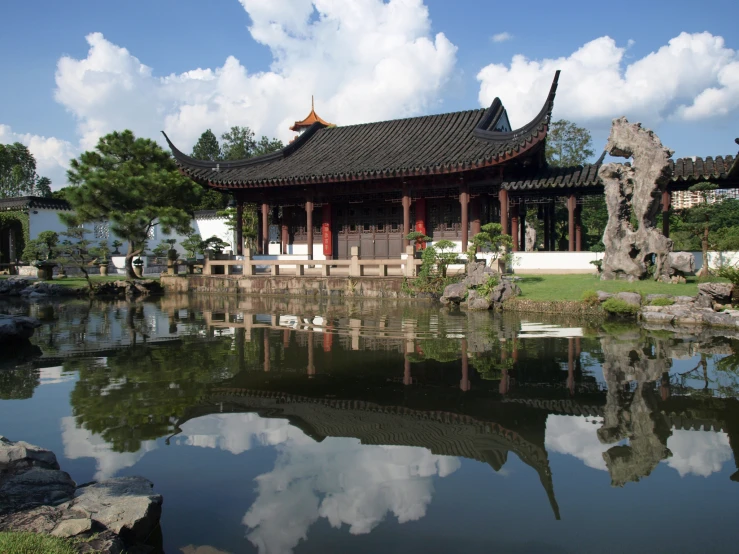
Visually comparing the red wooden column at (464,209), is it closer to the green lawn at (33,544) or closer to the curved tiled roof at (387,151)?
the curved tiled roof at (387,151)

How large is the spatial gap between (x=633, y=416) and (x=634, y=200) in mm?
12798

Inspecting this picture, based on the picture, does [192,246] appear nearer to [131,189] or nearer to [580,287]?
[131,189]

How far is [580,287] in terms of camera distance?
16.0 metres

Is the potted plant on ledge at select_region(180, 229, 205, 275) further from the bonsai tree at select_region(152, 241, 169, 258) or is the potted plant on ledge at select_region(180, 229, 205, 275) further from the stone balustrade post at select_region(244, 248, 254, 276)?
the stone balustrade post at select_region(244, 248, 254, 276)

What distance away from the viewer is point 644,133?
17.0 metres

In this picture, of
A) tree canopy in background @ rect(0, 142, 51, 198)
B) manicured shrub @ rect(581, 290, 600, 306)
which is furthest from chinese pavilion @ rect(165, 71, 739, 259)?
tree canopy in background @ rect(0, 142, 51, 198)

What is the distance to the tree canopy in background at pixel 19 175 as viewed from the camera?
187 feet

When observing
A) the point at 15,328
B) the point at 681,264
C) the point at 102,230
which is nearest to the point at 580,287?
the point at 681,264

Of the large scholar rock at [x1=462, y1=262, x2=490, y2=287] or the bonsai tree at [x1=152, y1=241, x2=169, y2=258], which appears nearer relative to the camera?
the large scholar rock at [x1=462, y1=262, x2=490, y2=287]

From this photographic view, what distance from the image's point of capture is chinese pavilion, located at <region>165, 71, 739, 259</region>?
20.5 m

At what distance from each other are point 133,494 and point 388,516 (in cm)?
185

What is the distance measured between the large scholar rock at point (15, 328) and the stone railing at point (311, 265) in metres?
11.4

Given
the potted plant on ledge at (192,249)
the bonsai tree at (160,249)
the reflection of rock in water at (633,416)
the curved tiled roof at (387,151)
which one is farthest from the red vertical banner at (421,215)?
the reflection of rock in water at (633,416)

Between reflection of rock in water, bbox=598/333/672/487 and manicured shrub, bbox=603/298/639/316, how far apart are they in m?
4.08
